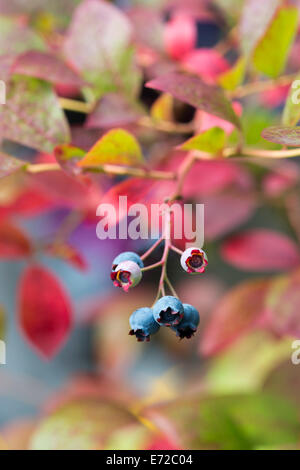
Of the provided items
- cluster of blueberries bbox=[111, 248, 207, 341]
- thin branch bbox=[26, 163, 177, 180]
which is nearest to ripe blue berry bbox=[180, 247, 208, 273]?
cluster of blueberries bbox=[111, 248, 207, 341]

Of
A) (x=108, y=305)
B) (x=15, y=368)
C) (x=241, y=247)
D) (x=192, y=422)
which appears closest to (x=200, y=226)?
(x=241, y=247)

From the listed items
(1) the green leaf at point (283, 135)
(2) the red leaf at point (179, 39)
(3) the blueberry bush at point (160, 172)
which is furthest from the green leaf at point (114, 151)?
(2) the red leaf at point (179, 39)

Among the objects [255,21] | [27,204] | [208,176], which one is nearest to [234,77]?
[255,21]

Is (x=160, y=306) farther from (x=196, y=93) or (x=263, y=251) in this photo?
(x=263, y=251)

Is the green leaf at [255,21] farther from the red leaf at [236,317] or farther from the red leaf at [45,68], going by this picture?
the red leaf at [236,317]

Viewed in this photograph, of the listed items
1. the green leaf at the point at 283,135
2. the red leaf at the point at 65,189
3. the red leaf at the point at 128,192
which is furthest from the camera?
the red leaf at the point at 65,189

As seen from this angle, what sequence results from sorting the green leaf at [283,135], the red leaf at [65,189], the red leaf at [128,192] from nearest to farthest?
1. the green leaf at [283,135]
2. the red leaf at [128,192]
3. the red leaf at [65,189]
